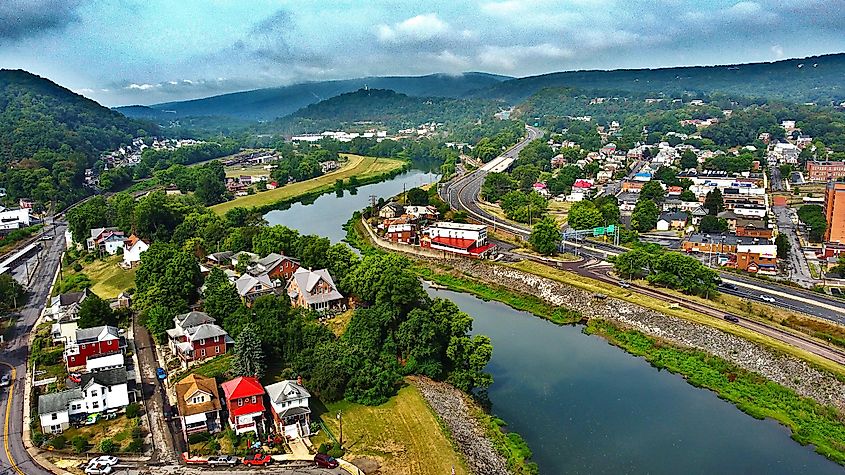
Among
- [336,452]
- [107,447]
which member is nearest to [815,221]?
[336,452]

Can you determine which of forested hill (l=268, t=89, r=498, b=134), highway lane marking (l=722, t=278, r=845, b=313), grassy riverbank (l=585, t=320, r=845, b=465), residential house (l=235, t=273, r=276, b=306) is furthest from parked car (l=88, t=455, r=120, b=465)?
forested hill (l=268, t=89, r=498, b=134)

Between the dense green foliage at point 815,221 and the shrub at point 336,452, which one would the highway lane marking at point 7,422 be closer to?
the shrub at point 336,452

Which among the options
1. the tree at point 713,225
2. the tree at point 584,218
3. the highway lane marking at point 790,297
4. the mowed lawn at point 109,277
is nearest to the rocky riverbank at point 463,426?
the highway lane marking at point 790,297

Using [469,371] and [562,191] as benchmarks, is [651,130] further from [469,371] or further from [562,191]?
[469,371]

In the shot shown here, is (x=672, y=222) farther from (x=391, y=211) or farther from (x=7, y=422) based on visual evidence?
(x=7, y=422)

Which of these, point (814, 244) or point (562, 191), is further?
point (562, 191)

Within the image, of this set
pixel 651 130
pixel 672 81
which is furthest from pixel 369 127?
pixel 672 81
